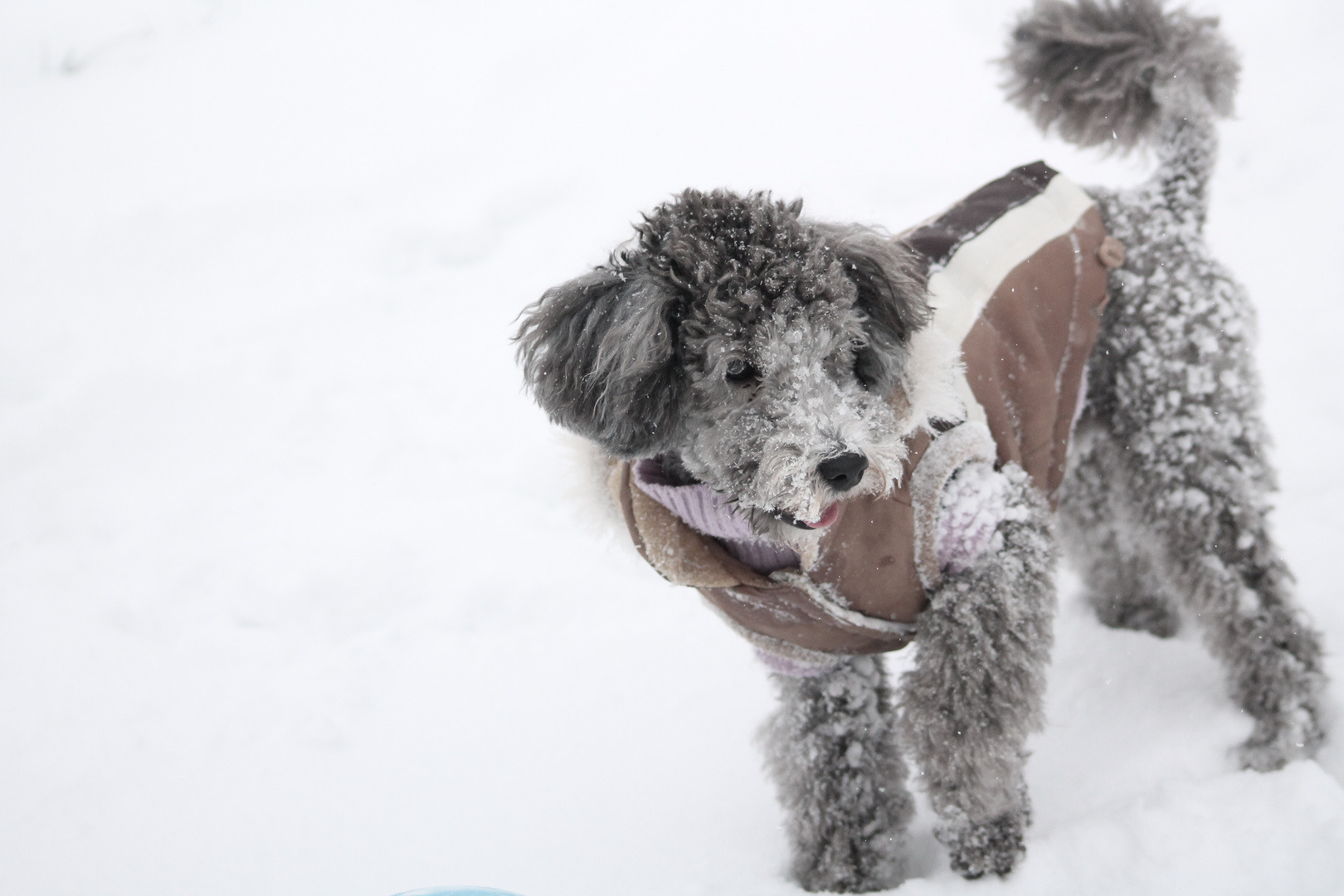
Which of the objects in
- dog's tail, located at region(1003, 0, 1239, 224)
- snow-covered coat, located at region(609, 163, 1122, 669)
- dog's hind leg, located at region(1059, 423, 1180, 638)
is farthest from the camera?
dog's hind leg, located at region(1059, 423, 1180, 638)

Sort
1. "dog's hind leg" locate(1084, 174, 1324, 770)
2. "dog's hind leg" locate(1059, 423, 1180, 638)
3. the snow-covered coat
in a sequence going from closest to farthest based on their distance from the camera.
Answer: the snow-covered coat
"dog's hind leg" locate(1084, 174, 1324, 770)
"dog's hind leg" locate(1059, 423, 1180, 638)

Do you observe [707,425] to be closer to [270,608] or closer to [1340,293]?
[270,608]

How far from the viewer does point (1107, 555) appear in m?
3.29

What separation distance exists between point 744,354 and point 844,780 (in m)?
1.43

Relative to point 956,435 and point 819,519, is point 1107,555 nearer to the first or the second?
point 956,435

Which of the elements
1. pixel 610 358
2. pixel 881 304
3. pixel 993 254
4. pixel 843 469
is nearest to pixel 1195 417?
pixel 993 254

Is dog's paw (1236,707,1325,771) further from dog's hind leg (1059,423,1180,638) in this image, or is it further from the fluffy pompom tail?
the fluffy pompom tail

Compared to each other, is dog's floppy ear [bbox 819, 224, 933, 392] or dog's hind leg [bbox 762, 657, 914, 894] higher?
dog's floppy ear [bbox 819, 224, 933, 392]

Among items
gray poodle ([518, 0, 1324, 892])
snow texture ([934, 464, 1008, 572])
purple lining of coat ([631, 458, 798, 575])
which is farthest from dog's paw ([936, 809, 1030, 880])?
purple lining of coat ([631, 458, 798, 575])

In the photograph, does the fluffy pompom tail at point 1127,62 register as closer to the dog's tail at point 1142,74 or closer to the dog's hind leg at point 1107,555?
the dog's tail at point 1142,74

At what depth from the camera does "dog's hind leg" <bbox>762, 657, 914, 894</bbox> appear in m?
2.50

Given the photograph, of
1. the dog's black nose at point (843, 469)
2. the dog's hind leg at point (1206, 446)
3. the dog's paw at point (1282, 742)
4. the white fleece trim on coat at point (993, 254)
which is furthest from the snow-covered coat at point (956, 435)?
the dog's paw at point (1282, 742)

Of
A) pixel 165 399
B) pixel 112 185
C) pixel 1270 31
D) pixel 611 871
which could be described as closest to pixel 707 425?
pixel 611 871

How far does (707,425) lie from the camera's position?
1836mm
